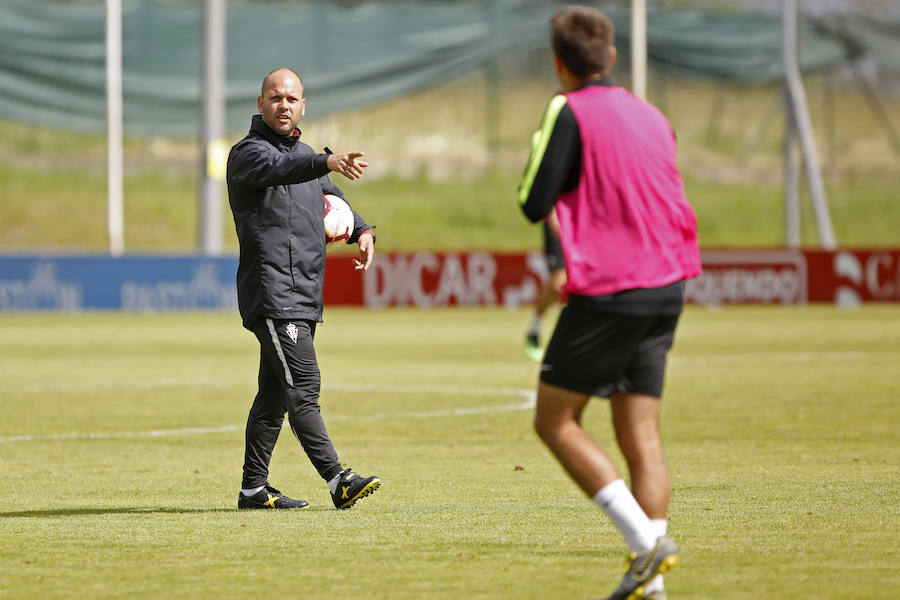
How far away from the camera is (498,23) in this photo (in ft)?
133

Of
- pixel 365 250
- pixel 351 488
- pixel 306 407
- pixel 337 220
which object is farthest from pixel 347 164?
pixel 351 488

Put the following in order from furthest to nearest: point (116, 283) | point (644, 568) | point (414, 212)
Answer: point (414, 212) < point (116, 283) < point (644, 568)

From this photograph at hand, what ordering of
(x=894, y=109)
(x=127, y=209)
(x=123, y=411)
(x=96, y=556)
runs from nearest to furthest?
(x=96, y=556)
(x=123, y=411)
(x=127, y=209)
(x=894, y=109)

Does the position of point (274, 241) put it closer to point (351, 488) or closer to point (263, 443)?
point (263, 443)

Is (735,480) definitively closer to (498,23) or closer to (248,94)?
(248,94)

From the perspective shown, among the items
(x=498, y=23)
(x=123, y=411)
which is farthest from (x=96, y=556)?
(x=498, y=23)

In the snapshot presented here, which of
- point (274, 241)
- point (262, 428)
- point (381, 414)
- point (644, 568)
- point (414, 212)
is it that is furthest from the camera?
point (414, 212)

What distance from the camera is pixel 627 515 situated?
228 inches

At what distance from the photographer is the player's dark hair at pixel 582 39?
5.82 metres

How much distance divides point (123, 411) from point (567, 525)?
6.82m

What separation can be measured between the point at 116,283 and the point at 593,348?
24053 mm

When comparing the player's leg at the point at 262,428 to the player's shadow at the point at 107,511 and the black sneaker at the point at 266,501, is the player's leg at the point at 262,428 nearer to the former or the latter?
the black sneaker at the point at 266,501

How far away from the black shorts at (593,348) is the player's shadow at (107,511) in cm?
296

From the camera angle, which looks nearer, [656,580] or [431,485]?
[656,580]
